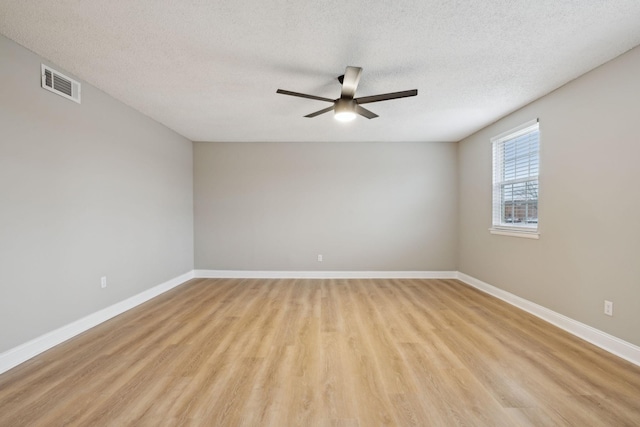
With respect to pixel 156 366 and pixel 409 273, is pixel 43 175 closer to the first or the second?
pixel 156 366

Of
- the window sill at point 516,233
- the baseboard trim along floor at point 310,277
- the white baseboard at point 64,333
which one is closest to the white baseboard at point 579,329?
the baseboard trim along floor at point 310,277

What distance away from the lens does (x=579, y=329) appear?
268cm

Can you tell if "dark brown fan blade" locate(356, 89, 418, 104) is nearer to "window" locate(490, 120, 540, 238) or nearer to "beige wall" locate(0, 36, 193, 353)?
"window" locate(490, 120, 540, 238)

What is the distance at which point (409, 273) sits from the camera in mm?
5199

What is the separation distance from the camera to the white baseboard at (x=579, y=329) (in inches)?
88.1

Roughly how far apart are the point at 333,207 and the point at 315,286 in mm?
1469

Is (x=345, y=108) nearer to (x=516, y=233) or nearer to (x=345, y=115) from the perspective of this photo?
(x=345, y=115)

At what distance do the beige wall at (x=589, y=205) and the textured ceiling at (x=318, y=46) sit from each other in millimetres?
259

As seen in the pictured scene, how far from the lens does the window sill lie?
330 cm

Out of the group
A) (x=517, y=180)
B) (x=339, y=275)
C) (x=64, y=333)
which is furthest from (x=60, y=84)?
(x=517, y=180)

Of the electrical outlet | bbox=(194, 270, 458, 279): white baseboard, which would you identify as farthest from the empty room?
bbox=(194, 270, 458, 279): white baseboard

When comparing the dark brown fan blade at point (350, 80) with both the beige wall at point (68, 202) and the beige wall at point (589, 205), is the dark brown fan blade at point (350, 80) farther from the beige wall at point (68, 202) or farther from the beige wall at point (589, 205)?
the beige wall at point (68, 202)

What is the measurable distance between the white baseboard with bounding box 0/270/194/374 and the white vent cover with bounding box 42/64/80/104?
2119mm

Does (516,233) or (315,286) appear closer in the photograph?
(516,233)
